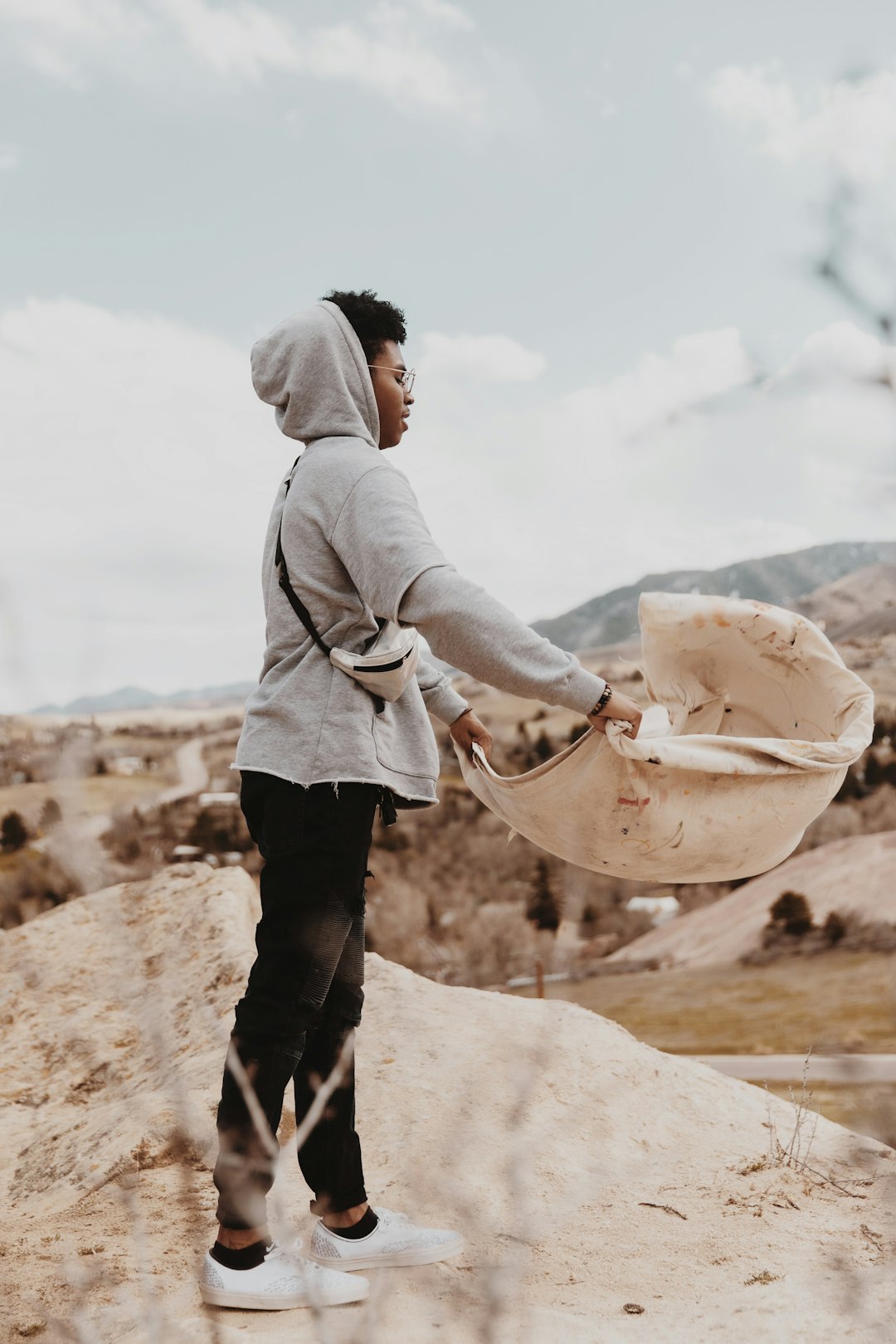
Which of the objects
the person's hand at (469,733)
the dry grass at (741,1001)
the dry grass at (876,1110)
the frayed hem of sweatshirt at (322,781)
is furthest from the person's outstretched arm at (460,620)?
the dry grass at (741,1001)

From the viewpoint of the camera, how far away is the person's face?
217 cm

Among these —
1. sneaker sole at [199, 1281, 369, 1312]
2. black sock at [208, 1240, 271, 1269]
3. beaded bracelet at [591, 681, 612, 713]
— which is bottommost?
sneaker sole at [199, 1281, 369, 1312]

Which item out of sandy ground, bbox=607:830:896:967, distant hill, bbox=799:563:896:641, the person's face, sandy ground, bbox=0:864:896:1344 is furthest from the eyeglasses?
distant hill, bbox=799:563:896:641

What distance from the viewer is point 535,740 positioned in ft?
43.6

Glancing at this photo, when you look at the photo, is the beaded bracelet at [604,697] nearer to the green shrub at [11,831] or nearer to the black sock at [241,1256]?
the black sock at [241,1256]

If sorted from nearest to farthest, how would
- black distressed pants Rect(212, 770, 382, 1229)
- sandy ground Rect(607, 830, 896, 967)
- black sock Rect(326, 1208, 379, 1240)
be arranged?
black distressed pants Rect(212, 770, 382, 1229)
black sock Rect(326, 1208, 379, 1240)
sandy ground Rect(607, 830, 896, 967)

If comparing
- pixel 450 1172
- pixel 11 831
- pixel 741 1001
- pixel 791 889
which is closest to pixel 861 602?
pixel 791 889

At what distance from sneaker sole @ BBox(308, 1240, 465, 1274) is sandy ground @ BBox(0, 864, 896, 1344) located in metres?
0.03

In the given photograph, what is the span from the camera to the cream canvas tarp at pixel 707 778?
2002 mm

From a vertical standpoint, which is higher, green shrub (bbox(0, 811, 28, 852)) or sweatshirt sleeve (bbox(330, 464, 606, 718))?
sweatshirt sleeve (bbox(330, 464, 606, 718))

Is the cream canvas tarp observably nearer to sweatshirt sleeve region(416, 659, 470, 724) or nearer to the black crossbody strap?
sweatshirt sleeve region(416, 659, 470, 724)

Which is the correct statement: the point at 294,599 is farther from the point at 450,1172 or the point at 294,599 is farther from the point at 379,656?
the point at 450,1172

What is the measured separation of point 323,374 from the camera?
209 centimetres

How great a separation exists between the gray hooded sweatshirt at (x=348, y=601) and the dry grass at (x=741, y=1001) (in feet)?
16.7
